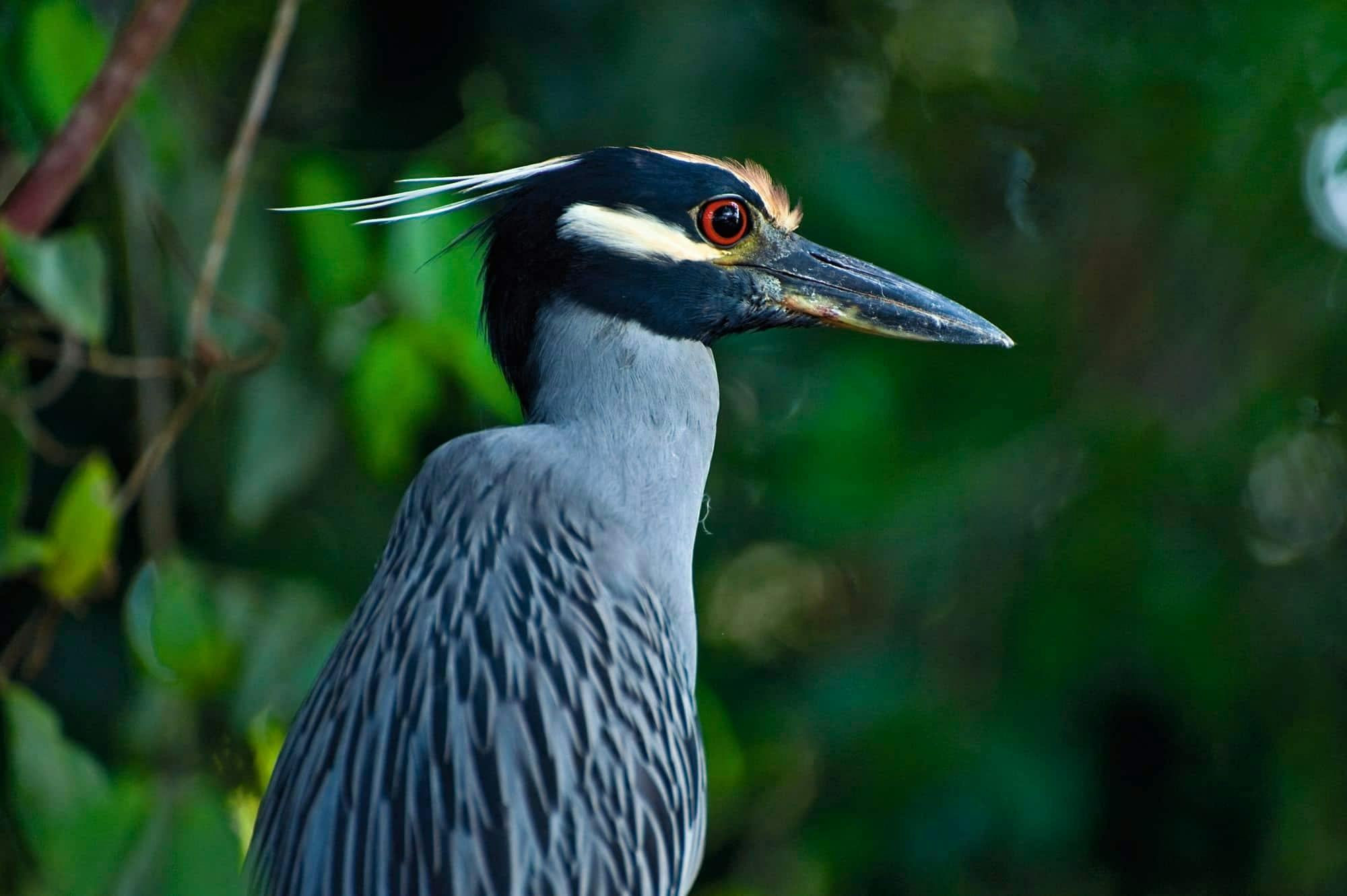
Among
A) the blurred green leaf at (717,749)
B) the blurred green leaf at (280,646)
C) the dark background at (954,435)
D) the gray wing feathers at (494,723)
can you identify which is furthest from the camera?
the dark background at (954,435)

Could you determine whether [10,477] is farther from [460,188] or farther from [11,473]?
[460,188]

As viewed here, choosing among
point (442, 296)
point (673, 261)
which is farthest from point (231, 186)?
point (673, 261)

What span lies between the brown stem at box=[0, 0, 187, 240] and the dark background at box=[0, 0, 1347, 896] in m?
0.55

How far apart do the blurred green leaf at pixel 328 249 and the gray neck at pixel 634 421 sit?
0.44m

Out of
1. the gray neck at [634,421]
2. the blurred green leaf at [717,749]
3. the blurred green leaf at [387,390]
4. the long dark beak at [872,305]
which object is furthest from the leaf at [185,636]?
the long dark beak at [872,305]

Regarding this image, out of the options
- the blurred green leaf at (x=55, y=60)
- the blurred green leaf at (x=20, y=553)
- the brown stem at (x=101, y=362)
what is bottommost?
the blurred green leaf at (x=20, y=553)

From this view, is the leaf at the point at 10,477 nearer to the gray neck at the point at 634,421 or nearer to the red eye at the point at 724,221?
the gray neck at the point at 634,421

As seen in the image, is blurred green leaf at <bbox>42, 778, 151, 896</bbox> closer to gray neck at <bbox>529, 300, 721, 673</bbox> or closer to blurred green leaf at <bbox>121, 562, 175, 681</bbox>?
blurred green leaf at <bbox>121, 562, 175, 681</bbox>

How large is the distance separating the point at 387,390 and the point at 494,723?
71 centimetres

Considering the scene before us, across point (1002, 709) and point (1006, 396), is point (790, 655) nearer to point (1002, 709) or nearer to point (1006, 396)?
point (1002, 709)

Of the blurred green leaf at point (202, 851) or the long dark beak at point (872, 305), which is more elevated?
the long dark beak at point (872, 305)

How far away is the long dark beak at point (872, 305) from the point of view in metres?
1.97

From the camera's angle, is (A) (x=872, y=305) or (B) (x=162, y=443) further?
(B) (x=162, y=443)

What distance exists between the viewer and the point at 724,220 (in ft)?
6.38
